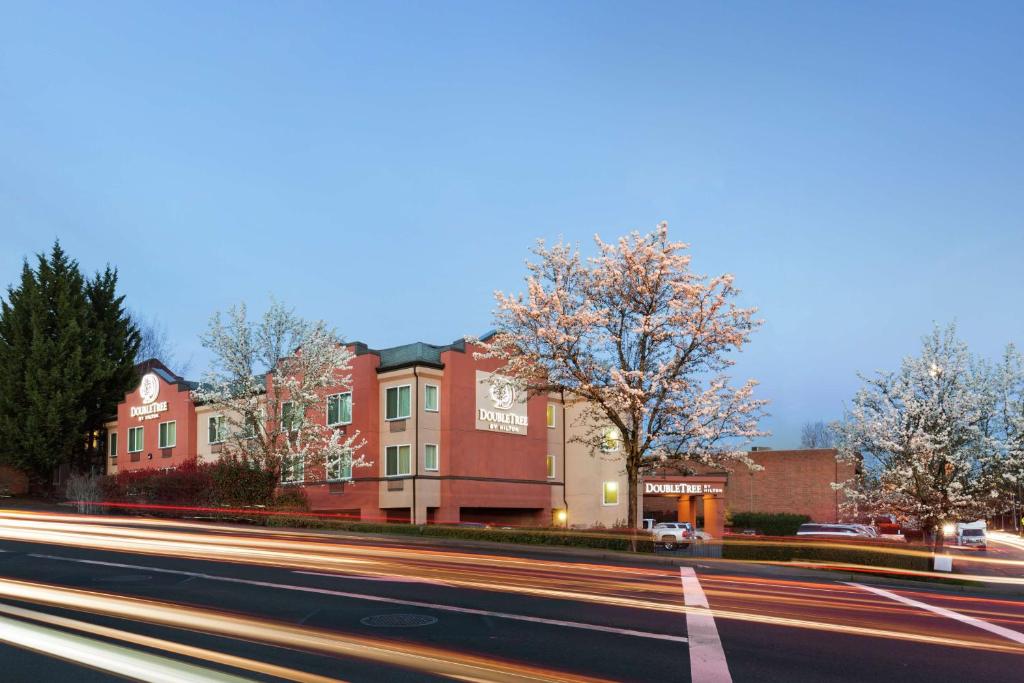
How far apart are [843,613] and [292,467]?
1108 inches

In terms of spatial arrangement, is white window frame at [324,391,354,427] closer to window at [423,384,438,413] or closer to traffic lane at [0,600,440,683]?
window at [423,384,438,413]

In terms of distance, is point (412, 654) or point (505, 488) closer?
point (412, 654)

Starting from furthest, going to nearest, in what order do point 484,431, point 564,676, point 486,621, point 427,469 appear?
point 484,431 < point 427,469 < point 486,621 < point 564,676

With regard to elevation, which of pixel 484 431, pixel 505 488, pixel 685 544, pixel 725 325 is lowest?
pixel 685 544

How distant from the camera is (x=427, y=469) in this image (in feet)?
129

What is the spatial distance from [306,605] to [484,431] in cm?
3005

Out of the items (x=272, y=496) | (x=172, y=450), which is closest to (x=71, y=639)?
(x=272, y=496)

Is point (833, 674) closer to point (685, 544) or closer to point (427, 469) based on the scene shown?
point (427, 469)

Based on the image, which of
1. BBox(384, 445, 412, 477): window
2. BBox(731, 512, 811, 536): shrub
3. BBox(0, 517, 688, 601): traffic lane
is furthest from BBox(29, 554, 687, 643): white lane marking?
BBox(731, 512, 811, 536): shrub

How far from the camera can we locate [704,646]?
30.8ft

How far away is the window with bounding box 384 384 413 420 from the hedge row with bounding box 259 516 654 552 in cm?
778

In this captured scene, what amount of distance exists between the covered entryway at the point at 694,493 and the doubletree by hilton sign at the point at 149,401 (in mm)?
29366

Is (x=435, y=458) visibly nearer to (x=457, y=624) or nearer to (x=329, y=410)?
(x=329, y=410)

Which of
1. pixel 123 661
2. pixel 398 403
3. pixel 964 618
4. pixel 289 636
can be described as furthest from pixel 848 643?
pixel 398 403
